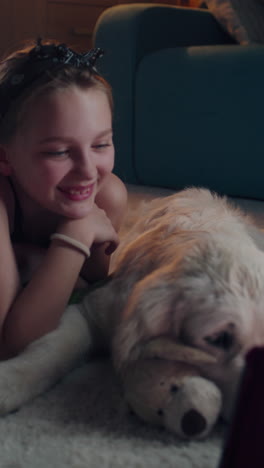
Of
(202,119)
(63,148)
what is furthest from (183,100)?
(63,148)

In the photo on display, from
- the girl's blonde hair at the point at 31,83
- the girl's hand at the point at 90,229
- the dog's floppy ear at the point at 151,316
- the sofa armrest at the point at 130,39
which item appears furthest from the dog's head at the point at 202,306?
the sofa armrest at the point at 130,39

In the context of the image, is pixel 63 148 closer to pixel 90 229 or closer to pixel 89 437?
pixel 90 229

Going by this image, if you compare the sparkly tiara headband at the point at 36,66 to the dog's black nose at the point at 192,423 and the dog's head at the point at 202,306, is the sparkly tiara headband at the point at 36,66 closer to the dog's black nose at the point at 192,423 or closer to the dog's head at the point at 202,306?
the dog's head at the point at 202,306

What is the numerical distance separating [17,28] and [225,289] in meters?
3.76

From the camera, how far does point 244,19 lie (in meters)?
2.69

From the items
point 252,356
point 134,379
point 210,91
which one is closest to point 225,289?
point 134,379

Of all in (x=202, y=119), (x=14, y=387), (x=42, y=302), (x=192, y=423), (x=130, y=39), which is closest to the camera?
(x=192, y=423)

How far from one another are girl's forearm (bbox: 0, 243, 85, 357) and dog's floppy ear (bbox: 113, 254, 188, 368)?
0.61 feet

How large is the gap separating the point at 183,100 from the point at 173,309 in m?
1.94

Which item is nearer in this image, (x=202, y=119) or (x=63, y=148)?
(x=63, y=148)

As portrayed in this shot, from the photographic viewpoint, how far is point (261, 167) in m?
2.43

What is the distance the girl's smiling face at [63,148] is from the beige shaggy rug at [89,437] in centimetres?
33

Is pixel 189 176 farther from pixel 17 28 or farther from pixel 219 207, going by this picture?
pixel 17 28

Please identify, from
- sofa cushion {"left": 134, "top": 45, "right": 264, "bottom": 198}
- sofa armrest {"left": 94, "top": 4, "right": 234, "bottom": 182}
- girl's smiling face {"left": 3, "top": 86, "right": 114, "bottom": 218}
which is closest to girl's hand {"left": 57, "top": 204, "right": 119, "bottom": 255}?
girl's smiling face {"left": 3, "top": 86, "right": 114, "bottom": 218}
